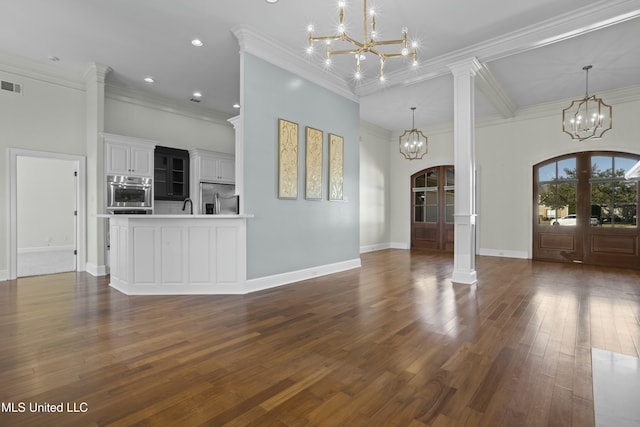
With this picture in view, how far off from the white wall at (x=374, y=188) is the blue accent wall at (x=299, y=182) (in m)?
2.53

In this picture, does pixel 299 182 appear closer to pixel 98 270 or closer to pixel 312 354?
pixel 312 354

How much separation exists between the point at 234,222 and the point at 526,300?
390cm

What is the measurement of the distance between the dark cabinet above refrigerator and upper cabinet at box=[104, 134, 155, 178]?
34cm

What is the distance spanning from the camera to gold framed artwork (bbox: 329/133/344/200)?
18.6 feet

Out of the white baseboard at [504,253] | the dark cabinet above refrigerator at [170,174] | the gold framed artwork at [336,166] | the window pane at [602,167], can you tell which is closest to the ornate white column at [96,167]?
the dark cabinet above refrigerator at [170,174]

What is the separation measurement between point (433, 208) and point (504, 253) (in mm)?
2176

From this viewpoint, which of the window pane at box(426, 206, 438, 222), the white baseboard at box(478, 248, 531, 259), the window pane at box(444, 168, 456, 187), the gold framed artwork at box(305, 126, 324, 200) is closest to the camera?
the gold framed artwork at box(305, 126, 324, 200)

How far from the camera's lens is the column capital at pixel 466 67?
481 cm

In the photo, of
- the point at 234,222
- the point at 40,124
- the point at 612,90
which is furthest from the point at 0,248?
the point at 612,90

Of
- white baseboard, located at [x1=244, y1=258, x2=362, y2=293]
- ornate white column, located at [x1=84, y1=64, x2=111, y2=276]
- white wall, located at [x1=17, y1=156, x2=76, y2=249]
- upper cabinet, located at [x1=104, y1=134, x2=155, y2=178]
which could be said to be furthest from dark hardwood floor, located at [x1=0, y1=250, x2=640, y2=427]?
white wall, located at [x1=17, y1=156, x2=76, y2=249]

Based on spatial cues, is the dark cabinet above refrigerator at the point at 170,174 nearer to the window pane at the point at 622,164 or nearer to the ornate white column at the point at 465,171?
the ornate white column at the point at 465,171

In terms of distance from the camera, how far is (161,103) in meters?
6.71

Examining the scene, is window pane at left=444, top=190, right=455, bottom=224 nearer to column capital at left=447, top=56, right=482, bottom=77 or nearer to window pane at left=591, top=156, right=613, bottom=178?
window pane at left=591, top=156, right=613, bottom=178

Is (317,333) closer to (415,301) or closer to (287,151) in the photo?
(415,301)
